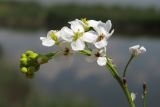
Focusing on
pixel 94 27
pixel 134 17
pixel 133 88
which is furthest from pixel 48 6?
pixel 94 27

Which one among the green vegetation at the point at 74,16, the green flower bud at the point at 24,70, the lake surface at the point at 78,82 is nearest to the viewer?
the green flower bud at the point at 24,70

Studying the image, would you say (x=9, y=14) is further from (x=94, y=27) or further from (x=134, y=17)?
(x=94, y=27)

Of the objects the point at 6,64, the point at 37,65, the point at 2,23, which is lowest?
the point at 2,23

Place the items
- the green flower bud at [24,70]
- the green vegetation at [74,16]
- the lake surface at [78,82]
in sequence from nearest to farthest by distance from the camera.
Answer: the green flower bud at [24,70] < the lake surface at [78,82] < the green vegetation at [74,16]

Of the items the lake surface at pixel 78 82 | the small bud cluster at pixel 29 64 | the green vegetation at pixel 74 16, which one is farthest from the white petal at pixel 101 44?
the green vegetation at pixel 74 16

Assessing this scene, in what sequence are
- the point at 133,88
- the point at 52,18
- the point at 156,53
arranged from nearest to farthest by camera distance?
the point at 133,88 < the point at 156,53 < the point at 52,18

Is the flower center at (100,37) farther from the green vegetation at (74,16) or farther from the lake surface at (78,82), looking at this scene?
the green vegetation at (74,16)

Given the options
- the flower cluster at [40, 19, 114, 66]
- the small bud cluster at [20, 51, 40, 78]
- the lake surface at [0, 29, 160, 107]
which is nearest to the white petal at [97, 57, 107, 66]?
the flower cluster at [40, 19, 114, 66]
